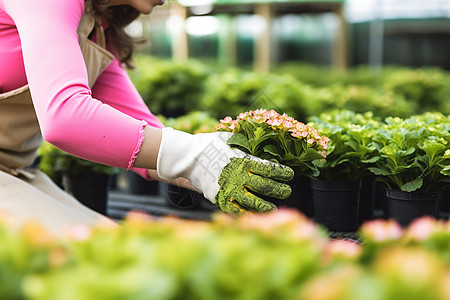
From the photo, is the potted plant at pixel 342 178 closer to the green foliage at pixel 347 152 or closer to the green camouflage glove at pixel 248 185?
the green foliage at pixel 347 152

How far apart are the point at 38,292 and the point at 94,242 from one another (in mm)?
102

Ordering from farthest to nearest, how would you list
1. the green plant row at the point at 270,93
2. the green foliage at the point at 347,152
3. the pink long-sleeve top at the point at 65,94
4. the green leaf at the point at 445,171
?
the green plant row at the point at 270,93 → the green foliage at the point at 347,152 → the green leaf at the point at 445,171 → the pink long-sleeve top at the point at 65,94

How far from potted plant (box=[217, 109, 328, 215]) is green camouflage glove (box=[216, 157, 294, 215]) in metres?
0.13

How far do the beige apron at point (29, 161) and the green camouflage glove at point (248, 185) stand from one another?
1.26 feet

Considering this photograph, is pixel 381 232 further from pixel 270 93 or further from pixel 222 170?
pixel 270 93

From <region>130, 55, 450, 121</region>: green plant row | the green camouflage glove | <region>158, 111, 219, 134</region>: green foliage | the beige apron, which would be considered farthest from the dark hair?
<region>130, 55, 450, 121</region>: green plant row

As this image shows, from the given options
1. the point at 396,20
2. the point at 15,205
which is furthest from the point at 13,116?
the point at 396,20

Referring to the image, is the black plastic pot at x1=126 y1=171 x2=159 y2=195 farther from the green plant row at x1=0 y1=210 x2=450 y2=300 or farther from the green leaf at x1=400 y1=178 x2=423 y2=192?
the green plant row at x1=0 y1=210 x2=450 y2=300

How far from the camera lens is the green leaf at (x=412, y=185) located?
1.67 meters

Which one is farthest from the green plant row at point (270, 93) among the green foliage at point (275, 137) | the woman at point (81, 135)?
the woman at point (81, 135)

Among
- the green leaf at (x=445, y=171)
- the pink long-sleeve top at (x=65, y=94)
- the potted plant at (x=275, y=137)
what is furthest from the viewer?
the green leaf at (x=445, y=171)

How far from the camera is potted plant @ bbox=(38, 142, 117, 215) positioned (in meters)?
2.42

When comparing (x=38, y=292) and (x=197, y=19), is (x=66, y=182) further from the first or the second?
(x=197, y=19)

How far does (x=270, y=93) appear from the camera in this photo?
3.50 meters
